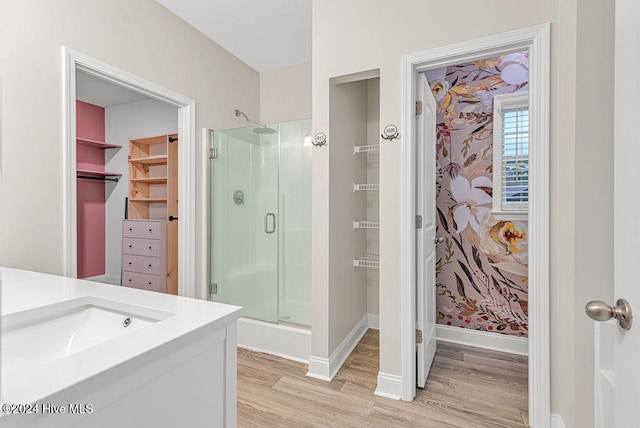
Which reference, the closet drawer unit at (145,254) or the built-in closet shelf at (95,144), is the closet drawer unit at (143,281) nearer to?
the closet drawer unit at (145,254)

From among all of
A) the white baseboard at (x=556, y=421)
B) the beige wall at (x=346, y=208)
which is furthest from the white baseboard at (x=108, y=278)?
the white baseboard at (x=556, y=421)

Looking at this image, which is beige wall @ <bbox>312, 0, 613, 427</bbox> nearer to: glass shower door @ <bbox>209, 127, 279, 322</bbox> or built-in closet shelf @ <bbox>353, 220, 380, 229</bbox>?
built-in closet shelf @ <bbox>353, 220, 380, 229</bbox>

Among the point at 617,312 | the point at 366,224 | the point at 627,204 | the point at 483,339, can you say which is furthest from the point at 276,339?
the point at 627,204

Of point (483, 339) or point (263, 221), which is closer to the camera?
point (483, 339)

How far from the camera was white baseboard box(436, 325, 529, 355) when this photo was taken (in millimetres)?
2357

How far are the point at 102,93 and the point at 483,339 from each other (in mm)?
5033

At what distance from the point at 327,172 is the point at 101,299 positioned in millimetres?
1403

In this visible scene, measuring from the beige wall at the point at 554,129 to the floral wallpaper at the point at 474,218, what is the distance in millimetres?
917

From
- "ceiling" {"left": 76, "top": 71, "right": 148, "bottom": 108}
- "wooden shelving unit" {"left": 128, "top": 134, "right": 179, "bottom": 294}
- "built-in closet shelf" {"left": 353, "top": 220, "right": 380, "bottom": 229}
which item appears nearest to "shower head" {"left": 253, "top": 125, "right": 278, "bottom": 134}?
"built-in closet shelf" {"left": 353, "top": 220, "right": 380, "bottom": 229}

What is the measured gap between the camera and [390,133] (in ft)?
6.00

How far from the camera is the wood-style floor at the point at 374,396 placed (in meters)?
1.63

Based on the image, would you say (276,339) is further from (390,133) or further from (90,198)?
(90,198)

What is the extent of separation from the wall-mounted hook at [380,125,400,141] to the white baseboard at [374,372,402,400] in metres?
1.45

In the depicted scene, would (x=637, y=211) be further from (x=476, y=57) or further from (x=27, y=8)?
(x=27, y=8)
